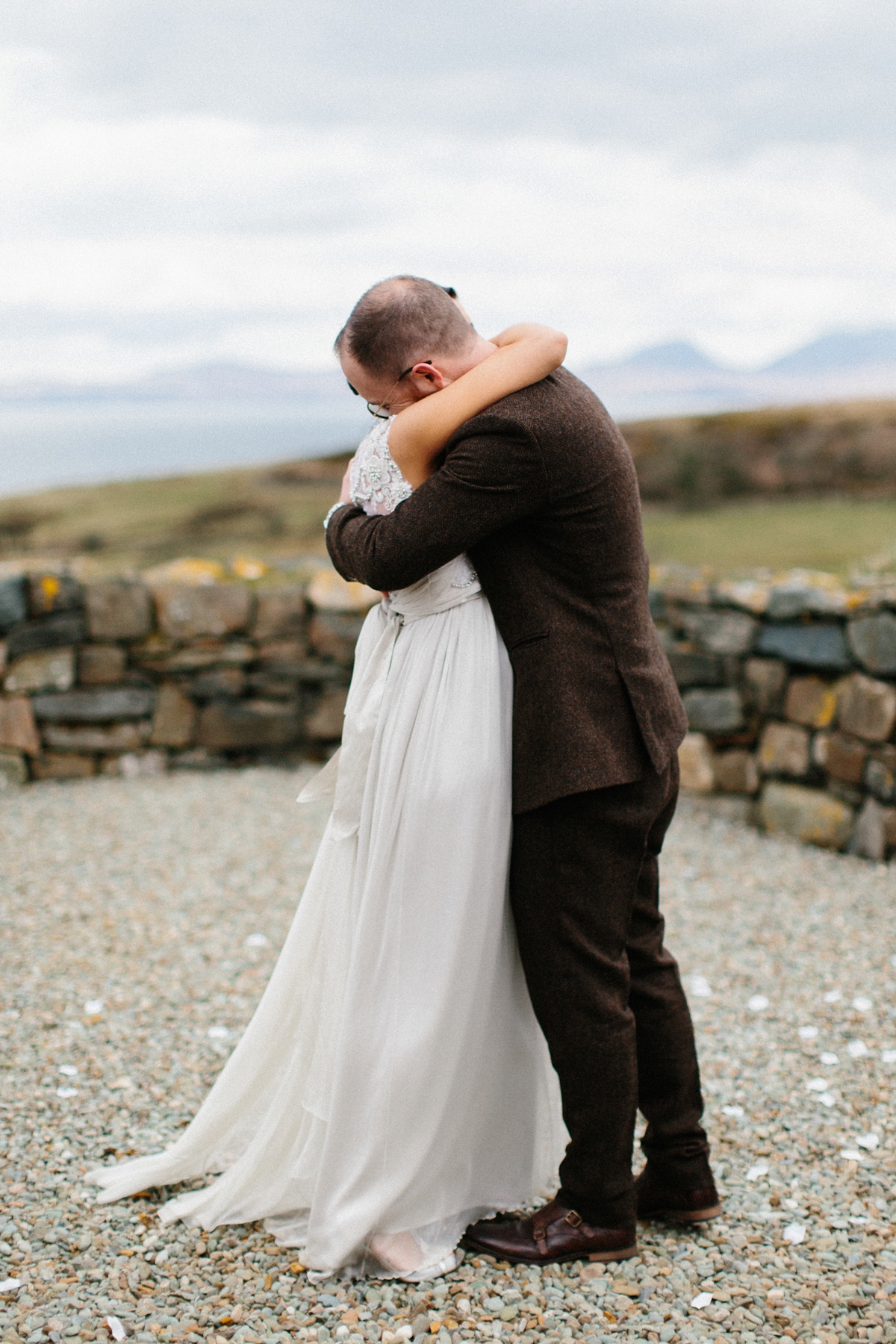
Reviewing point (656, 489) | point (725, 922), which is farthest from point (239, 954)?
point (656, 489)

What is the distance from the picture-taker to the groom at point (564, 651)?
84.0 inches

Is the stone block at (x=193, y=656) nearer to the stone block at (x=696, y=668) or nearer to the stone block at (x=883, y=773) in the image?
the stone block at (x=696, y=668)

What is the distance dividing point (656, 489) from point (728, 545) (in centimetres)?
363

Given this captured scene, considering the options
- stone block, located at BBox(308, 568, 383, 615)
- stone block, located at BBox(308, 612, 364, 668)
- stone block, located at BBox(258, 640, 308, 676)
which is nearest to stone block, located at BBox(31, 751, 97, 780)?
stone block, located at BBox(258, 640, 308, 676)

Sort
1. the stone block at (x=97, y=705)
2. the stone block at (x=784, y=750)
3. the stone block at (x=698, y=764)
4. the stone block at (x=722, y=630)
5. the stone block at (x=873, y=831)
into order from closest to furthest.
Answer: the stone block at (x=873, y=831) → the stone block at (x=784, y=750) → the stone block at (x=722, y=630) → the stone block at (x=698, y=764) → the stone block at (x=97, y=705)

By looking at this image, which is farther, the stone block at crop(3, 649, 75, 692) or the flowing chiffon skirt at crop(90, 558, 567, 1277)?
the stone block at crop(3, 649, 75, 692)

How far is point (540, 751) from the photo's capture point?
7.34ft

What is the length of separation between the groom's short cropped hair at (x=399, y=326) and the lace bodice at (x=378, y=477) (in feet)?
0.42

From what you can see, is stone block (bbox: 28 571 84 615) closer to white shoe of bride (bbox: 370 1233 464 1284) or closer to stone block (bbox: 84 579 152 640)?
stone block (bbox: 84 579 152 640)

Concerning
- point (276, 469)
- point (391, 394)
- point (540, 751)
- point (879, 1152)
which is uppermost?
point (276, 469)

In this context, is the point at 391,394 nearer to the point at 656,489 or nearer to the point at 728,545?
the point at 728,545

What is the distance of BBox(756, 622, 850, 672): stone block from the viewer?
5586 millimetres

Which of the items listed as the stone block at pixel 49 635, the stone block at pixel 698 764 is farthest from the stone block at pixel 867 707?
the stone block at pixel 49 635

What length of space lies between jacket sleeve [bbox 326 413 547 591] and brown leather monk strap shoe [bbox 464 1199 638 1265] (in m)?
1.45
